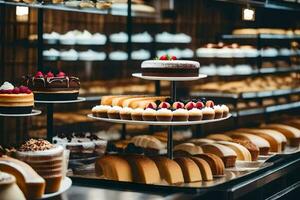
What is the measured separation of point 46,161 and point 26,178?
20cm

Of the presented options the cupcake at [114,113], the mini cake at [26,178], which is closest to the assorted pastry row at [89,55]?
the cupcake at [114,113]

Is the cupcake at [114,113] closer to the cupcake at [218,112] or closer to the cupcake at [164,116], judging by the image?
the cupcake at [164,116]

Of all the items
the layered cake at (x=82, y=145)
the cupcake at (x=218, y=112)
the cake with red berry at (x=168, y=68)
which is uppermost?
the cake with red berry at (x=168, y=68)

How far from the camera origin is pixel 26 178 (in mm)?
2807

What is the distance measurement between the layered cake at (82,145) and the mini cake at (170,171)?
487 millimetres

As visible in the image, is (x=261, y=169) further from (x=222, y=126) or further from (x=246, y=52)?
(x=246, y=52)

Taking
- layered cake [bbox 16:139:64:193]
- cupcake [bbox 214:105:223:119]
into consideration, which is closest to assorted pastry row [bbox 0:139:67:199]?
layered cake [bbox 16:139:64:193]

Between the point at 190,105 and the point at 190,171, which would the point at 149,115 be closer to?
the point at 190,105

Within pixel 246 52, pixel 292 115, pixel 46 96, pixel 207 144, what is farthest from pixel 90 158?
pixel 292 115

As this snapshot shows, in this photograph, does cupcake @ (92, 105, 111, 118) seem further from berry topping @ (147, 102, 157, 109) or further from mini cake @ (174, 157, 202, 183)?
mini cake @ (174, 157, 202, 183)

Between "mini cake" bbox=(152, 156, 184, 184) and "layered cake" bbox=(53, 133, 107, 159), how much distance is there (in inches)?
19.2

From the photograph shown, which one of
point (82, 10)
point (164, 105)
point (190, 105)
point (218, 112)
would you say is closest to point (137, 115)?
point (164, 105)

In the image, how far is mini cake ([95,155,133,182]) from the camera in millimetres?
3831

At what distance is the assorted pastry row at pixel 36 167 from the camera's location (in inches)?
110
